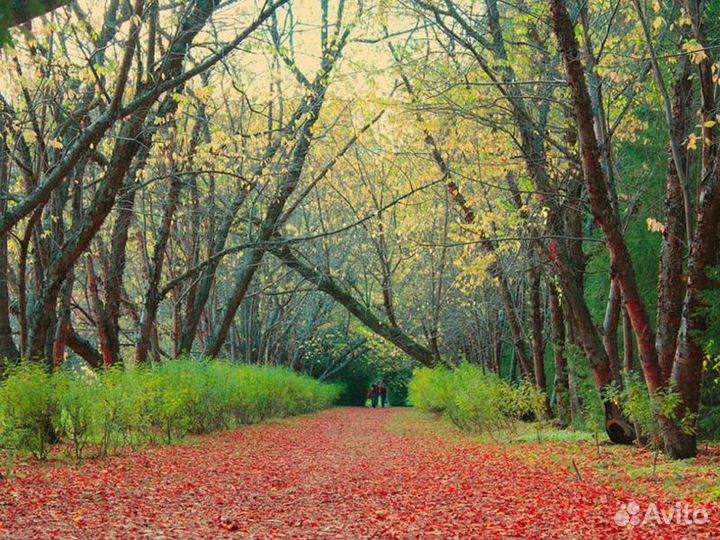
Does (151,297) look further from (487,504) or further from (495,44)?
(487,504)

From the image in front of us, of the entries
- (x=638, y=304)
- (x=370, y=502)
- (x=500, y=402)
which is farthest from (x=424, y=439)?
(x=370, y=502)

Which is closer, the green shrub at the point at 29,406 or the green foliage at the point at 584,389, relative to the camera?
the green shrub at the point at 29,406

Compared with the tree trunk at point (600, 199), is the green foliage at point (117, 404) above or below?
below

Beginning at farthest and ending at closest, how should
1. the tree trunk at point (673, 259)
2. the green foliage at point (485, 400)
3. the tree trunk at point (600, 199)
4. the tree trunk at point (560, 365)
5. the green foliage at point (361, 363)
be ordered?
the green foliage at point (361, 363)
the tree trunk at point (560, 365)
the green foliage at point (485, 400)
the tree trunk at point (673, 259)
the tree trunk at point (600, 199)

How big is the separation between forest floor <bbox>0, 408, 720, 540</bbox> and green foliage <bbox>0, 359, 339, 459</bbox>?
443 millimetres

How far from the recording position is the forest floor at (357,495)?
5.42m

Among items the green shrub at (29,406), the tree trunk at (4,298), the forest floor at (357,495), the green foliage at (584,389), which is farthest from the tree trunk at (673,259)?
the tree trunk at (4,298)

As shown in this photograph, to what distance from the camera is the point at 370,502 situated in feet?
22.6

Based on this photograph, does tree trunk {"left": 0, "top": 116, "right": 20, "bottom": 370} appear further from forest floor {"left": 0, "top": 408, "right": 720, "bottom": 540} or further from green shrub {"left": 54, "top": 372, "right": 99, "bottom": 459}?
forest floor {"left": 0, "top": 408, "right": 720, "bottom": 540}

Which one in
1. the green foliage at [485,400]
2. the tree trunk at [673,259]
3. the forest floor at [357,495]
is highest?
the tree trunk at [673,259]

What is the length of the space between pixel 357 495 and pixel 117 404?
3.69 metres

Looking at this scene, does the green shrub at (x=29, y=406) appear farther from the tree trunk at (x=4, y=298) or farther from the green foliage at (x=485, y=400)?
the green foliage at (x=485, y=400)

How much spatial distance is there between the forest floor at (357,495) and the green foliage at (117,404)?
1.45 ft

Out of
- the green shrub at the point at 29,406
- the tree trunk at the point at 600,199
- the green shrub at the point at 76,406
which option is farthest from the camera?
the green shrub at the point at 76,406
